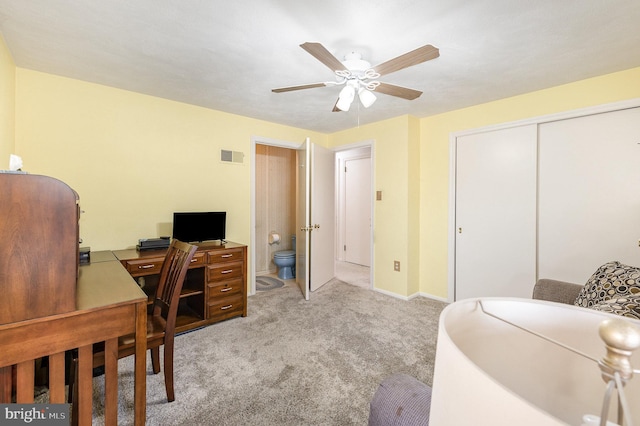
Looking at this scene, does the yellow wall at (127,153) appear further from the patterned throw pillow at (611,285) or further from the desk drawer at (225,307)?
the patterned throw pillow at (611,285)

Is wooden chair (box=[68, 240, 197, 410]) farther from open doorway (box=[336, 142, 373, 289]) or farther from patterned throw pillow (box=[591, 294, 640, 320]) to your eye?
open doorway (box=[336, 142, 373, 289])

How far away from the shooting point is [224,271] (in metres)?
2.89

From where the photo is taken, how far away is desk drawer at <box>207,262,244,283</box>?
280 centimetres

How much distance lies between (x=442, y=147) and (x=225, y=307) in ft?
10.4

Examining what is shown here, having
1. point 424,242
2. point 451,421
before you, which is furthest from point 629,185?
point 451,421

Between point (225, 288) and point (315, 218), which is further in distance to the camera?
point (315, 218)

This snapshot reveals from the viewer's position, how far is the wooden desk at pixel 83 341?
111cm

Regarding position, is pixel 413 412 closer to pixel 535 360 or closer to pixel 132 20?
pixel 535 360

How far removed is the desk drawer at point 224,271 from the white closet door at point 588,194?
310 centimetres

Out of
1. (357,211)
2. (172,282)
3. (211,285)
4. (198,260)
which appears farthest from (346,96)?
(357,211)

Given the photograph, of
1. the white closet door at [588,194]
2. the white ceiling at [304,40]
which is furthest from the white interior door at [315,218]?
the white closet door at [588,194]

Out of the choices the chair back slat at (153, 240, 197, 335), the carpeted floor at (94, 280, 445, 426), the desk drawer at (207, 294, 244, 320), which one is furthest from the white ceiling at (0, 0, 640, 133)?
the carpeted floor at (94, 280, 445, 426)

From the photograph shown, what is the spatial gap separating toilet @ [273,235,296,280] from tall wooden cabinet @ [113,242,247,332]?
1523 millimetres

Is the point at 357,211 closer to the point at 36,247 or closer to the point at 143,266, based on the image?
the point at 143,266
